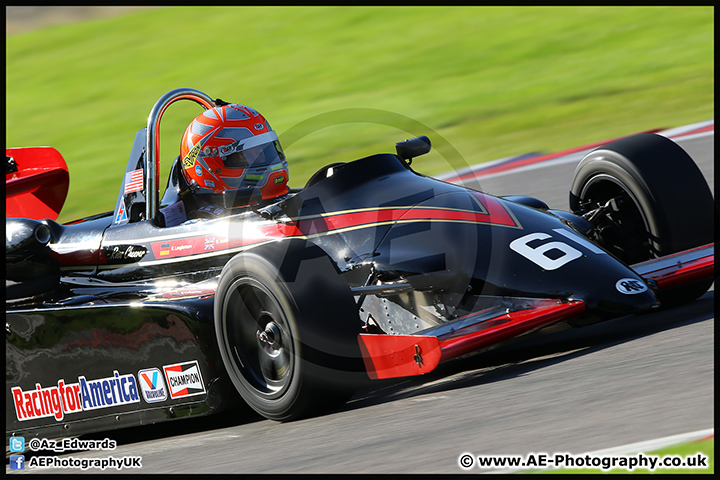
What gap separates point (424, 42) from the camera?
55.7 feet

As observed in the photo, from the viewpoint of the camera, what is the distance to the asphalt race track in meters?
3.24

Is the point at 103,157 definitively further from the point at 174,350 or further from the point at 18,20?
the point at 18,20

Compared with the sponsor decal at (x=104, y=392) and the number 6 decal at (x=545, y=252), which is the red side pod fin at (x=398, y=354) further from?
the sponsor decal at (x=104, y=392)

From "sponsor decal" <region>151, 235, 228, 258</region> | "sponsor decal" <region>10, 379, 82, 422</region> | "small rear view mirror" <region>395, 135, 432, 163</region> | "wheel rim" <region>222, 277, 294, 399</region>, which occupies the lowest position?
"sponsor decal" <region>10, 379, 82, 422</region>

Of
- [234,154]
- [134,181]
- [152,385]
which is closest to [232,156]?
[234,154]

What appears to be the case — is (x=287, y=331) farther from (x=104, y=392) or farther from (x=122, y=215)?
(x=122, y=215)

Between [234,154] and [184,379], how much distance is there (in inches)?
63.0

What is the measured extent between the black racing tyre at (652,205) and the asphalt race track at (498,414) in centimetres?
36

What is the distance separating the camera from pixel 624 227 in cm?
517

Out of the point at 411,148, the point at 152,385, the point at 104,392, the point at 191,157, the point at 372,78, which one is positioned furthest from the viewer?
the point at 372,78

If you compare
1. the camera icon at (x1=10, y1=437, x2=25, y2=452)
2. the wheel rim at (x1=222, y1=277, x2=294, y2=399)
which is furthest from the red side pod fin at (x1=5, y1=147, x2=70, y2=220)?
the wheel rim at (x1=222, y1=277, x2=294, y2=399)

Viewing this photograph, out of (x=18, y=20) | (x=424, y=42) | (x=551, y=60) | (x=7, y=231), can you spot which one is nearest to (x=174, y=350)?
(x=7, y=231)

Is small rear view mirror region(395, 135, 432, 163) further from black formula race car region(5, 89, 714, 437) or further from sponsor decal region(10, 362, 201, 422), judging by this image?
sponsor decal region(10, 362, 201, 422)

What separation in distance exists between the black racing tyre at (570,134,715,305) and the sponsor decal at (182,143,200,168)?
2341 mm
